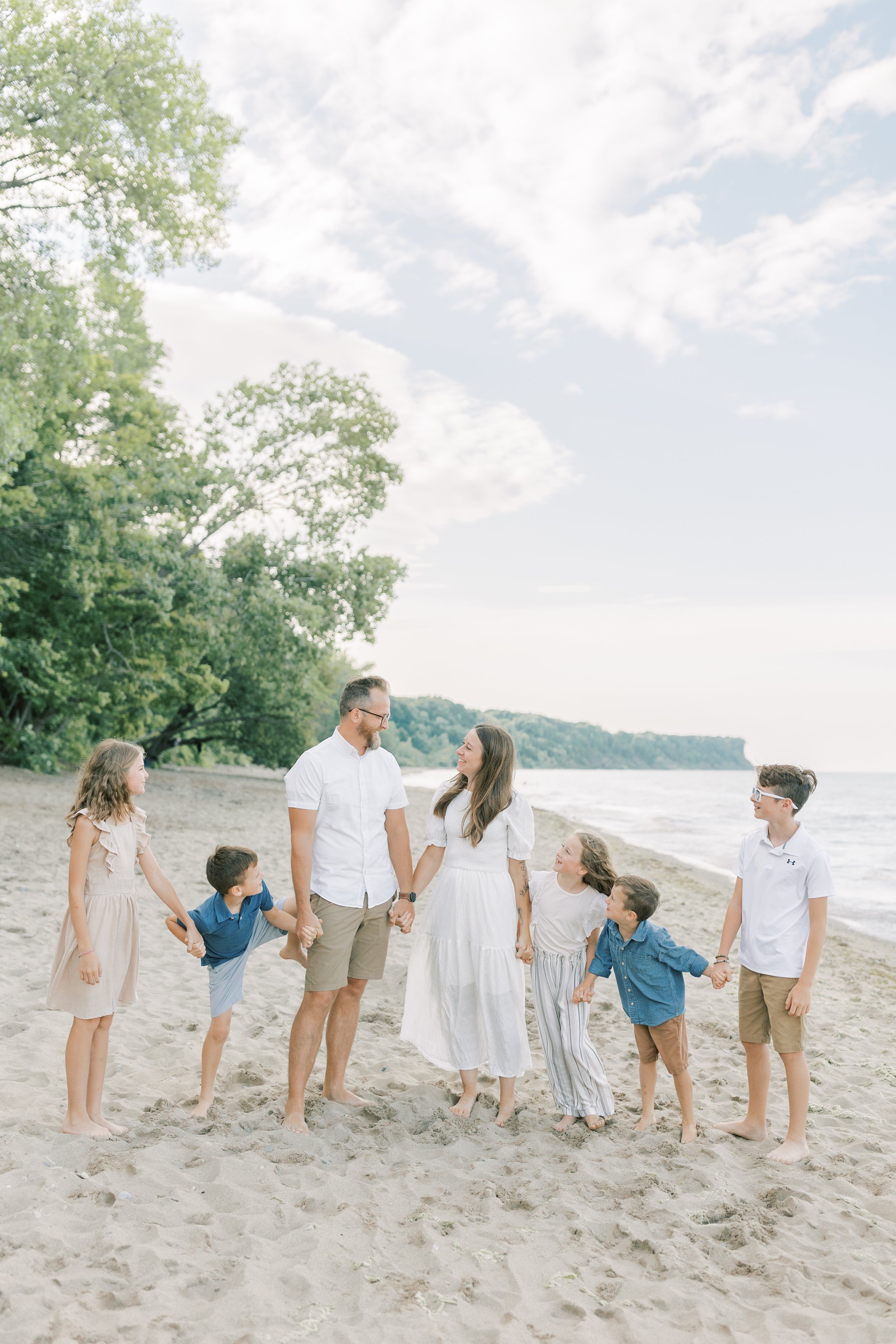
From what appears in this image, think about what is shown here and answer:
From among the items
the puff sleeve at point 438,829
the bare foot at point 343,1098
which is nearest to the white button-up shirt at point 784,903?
the puff sleeve at point 438,829

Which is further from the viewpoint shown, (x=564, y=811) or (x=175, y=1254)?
(x=564, y=811)

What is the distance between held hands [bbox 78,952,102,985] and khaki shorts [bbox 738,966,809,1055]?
2981 millimetres

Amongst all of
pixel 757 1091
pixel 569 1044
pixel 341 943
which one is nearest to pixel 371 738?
pixel 341 943

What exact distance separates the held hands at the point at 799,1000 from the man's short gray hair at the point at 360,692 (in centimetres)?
Result: 237

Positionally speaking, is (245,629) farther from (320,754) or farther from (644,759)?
(644,759)

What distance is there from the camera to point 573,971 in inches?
180

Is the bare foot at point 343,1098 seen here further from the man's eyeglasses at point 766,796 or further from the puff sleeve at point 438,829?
the man's eyeglasses at point 766,796

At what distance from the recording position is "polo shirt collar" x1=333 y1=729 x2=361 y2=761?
4422 mm

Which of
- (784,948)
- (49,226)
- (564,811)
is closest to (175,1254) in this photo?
(784,948)

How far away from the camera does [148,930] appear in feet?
26.9

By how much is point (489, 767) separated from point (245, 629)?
18098 millimetres

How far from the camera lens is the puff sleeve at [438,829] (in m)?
4.56

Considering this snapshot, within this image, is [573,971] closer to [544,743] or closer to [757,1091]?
[757,1091]

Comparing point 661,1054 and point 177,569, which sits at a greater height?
point 177,569
